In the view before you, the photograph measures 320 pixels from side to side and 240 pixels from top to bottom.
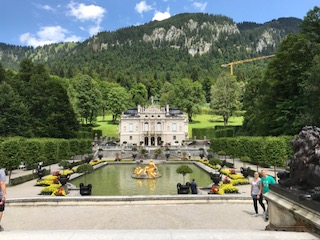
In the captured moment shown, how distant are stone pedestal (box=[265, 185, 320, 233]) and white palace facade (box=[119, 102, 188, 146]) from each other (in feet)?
207

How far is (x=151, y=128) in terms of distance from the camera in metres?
70.6

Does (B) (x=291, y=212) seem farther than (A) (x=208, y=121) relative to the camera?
No

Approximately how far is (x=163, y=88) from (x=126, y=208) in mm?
111083

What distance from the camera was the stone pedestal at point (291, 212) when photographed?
560cm

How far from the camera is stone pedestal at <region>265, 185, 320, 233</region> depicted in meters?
5.60

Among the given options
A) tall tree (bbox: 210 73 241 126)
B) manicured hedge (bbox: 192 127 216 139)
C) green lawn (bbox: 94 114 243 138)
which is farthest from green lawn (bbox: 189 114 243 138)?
tall tree (bbox: 210 73 241 126)

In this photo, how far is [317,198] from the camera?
5578 mm

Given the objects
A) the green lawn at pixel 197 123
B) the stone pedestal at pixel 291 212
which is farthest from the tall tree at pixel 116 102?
the stone pedestal at pixel 291 212

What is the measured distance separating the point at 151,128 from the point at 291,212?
2540 inches

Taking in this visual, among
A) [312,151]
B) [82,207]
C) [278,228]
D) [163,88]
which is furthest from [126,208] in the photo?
[163,88]

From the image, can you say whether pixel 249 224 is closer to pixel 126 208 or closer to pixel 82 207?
pixel 126 208

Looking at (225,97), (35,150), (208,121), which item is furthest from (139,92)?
(35,150)

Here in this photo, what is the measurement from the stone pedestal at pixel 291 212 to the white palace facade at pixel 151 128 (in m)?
63.1

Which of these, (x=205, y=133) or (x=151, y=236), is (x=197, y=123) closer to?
(x=205, y=133)
